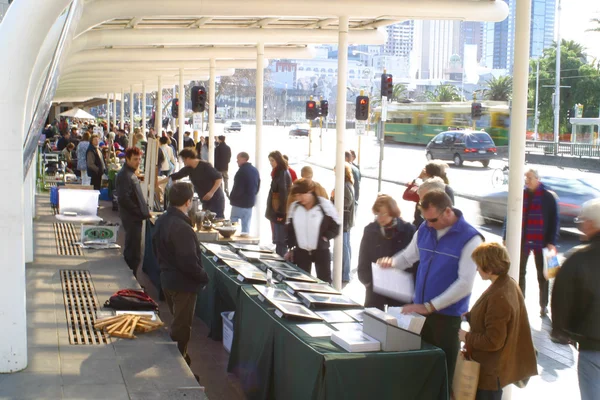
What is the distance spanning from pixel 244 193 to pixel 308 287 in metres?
5.62

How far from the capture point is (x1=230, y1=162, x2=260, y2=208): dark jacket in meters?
12.5

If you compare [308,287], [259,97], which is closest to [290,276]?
[308,287]

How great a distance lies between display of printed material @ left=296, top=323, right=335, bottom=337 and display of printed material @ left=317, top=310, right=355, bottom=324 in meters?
0.20

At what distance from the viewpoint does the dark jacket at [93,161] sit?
1878 cm

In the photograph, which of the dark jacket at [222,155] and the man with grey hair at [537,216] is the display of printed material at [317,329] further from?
the dark jacket at [222,155]

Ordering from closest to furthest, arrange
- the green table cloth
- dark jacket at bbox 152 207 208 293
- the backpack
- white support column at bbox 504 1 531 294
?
the green table cloth, white support column at bbox 504 1 531 294, dark jacket at bbox 152 207 208 293, the backpack

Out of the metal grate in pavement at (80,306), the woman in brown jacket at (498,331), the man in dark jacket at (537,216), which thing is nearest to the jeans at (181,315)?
the metal grate in pavement at (80,306)

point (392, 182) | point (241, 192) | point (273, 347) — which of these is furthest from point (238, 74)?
point (273, 347)

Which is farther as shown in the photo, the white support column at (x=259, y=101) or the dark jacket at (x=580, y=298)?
the white support column at (x=259, y=101)

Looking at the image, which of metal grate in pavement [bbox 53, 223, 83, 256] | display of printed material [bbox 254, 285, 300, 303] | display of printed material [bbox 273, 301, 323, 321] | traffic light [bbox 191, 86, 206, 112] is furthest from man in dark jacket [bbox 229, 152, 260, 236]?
traffic light [bbox 191, 86, 206, 112]

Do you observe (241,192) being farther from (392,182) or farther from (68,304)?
(392,182)

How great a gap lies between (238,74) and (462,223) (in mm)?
89341

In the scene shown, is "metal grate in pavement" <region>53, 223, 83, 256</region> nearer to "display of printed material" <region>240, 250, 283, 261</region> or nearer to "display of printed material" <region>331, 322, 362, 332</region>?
"display of printed material" <region>240, 250, 283, 261</region>

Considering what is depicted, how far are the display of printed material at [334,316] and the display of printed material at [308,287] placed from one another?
0.56 m
